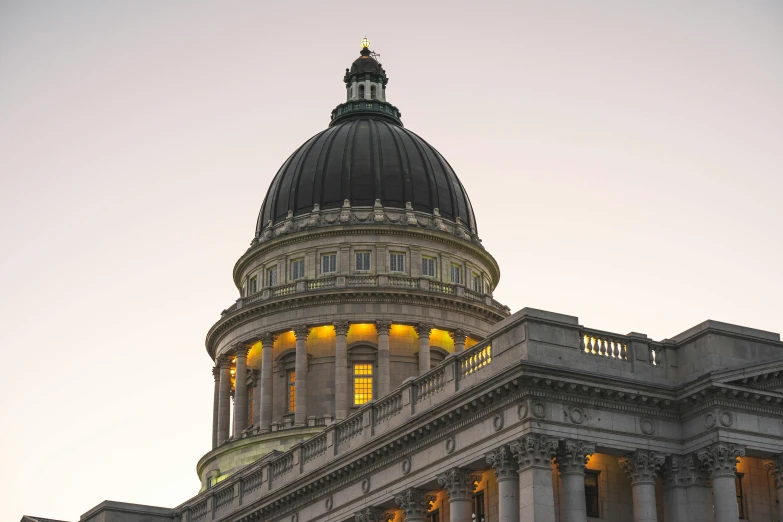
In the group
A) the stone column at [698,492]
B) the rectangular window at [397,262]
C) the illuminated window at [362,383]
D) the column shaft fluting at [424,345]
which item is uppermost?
the rectangular window at [397,262]

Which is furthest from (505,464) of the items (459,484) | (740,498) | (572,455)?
(740,498)

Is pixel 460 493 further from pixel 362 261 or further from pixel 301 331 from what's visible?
pixel 362 261

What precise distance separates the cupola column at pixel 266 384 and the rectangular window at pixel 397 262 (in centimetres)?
894

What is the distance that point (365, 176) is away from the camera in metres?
89.2

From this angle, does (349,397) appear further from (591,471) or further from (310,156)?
(591,471)

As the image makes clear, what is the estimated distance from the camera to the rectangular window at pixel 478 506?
46.6m

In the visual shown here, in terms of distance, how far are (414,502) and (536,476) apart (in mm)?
7817

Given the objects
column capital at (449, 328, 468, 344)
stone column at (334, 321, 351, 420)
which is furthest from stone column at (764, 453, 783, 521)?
column capital at (449, 328, 468, 344)

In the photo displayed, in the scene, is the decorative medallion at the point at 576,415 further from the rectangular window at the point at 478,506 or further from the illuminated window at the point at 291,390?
the illuminated window at the point at 291,390

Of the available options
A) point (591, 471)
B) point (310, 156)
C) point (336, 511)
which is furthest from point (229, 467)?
point (591, 471)

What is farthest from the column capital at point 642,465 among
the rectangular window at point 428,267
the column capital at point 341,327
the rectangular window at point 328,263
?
the rectangular window at point 328,263

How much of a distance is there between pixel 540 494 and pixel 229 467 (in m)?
44.5

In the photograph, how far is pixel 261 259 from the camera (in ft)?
292

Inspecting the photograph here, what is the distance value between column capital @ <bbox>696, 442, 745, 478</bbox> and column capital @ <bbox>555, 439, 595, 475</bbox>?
4053 mm
